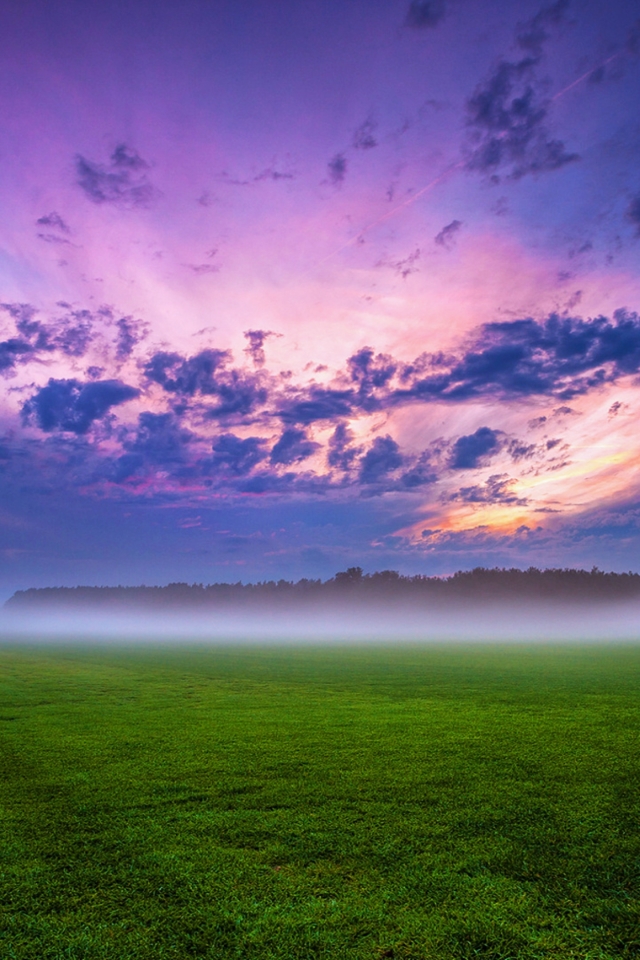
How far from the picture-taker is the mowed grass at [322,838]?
297cm

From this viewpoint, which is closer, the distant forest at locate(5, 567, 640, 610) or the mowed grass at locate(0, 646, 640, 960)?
the mowed grass at locate(0, 646, 640, 960)

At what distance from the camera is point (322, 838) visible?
166 inches

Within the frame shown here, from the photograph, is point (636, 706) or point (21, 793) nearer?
point (21, 793)

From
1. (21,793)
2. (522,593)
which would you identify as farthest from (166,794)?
(522,593)

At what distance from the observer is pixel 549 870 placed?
3676mm

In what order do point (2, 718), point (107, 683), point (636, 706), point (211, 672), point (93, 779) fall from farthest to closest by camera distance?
point (211, 672) → point (107, 683) → point (636, 706) → point (2, 718) → point (93, 779)

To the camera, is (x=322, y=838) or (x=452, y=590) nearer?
(x=322, y=838)

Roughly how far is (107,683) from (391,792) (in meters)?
13.1

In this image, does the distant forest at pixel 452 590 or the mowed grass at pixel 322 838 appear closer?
the mowed grass at pixel 322 838

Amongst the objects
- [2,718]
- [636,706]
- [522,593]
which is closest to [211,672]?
[2,718]

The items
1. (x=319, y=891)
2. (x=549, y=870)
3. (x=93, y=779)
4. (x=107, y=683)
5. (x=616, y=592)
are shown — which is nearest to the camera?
(x=319, y=891)

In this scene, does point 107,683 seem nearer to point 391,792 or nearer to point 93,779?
point 93,779

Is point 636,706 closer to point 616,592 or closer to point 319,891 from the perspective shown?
point 319,891

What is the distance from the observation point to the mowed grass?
117 inches
